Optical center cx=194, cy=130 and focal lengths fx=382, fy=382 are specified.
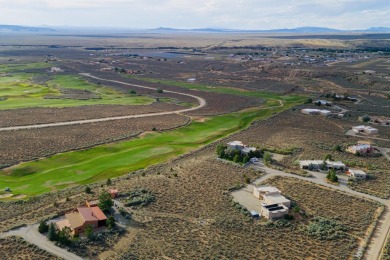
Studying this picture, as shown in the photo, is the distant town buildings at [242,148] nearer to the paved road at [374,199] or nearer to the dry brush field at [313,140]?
the paved road at [374,199]

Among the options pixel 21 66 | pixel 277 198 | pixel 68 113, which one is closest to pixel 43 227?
pixel 277 198

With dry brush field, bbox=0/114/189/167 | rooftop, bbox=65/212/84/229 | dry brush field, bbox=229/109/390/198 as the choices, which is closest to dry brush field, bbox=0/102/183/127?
dry brush field, bbox=0/114/189/167

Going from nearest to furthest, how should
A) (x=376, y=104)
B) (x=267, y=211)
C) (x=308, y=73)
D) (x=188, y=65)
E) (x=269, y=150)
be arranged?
(x=267, y=211) < (x=269, y=150) < (x=376, y=104) < (x=308, y=73) < (x=188, y=65)

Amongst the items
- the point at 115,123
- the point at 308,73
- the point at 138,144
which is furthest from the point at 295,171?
the point at 308,73

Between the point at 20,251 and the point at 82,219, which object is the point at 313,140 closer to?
the point at 82,219

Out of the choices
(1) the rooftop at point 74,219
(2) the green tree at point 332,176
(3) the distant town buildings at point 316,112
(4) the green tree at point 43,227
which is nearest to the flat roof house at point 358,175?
(2) the green tree at point 332,176

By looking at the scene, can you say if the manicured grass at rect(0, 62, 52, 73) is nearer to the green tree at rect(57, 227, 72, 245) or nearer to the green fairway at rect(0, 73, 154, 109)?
the green fairway at rect(0, 73, 154, 109)

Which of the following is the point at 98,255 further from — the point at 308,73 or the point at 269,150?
the point at 308,73
